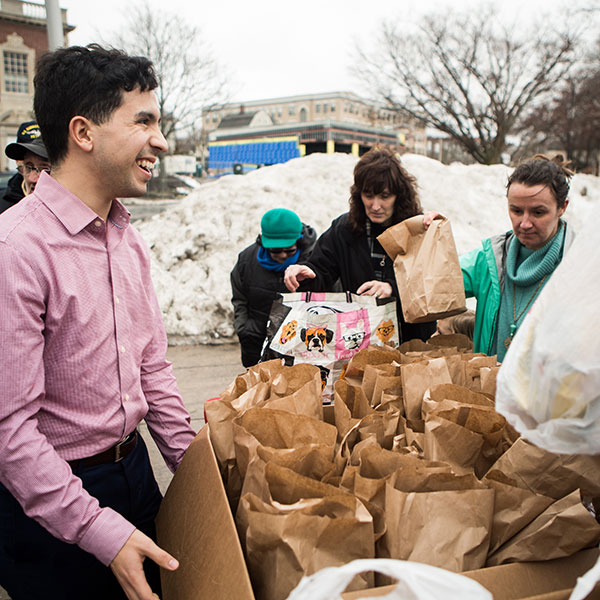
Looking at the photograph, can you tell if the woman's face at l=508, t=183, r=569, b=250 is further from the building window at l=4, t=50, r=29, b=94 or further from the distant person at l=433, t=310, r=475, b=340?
the building window at l=4, t=50, r=29, b=94

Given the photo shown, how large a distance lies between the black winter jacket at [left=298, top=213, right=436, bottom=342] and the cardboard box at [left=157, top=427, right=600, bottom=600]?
5.15 ft

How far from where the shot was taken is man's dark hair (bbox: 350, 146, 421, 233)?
110 inches

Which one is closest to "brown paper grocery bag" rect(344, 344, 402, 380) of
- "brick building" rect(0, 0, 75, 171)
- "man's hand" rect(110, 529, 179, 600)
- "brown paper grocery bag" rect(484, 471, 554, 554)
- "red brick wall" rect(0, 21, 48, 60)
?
"brown paper grocery bag" rect(484, 471, 554, 554)

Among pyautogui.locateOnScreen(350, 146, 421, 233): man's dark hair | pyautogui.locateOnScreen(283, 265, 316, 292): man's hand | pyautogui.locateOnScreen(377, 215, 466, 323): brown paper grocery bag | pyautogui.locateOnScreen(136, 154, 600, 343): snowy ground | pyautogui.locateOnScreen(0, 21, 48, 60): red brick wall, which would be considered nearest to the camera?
pyautogui.locateOnScreen(377, 215, 466, 323): brown paper grocery bag

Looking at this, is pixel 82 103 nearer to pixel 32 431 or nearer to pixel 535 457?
pixel 32 431

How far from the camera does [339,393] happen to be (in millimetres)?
1588

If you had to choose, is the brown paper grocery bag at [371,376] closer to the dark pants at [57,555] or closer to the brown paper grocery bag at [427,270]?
the brown paper grocery bag at [427,270]

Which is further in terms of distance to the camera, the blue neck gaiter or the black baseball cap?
the blue neck gaiter

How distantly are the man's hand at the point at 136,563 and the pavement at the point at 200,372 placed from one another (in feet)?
9.19

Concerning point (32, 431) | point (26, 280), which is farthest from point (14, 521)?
point (26, 280)

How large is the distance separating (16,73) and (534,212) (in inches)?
1649

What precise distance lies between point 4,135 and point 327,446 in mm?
38880

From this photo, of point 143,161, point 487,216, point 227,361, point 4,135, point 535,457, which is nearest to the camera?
point 535,457

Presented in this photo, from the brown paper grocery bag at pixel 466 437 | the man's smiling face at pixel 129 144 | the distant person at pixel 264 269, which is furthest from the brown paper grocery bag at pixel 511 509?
the distant person at pixel 264 269
